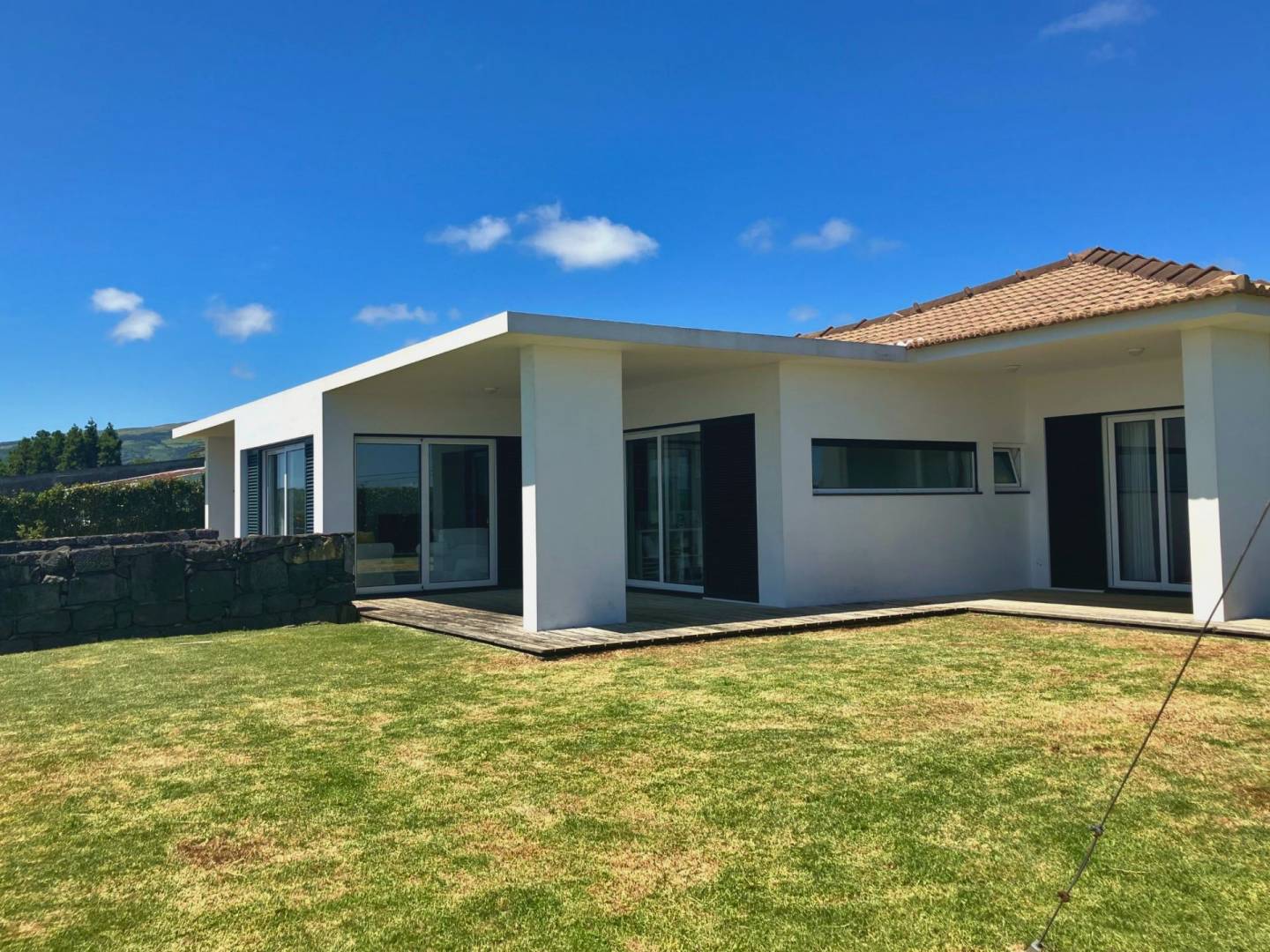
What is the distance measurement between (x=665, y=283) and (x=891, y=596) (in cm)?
1280

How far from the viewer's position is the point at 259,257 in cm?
3394

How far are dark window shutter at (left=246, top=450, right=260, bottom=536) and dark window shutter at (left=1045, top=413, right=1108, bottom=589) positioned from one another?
1180 cm

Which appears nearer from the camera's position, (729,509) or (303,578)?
(303,578)

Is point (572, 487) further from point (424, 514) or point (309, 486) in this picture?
point (309, 486)

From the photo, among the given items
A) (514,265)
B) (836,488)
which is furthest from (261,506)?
(514,265)

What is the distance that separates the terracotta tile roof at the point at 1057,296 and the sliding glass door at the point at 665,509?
2.93 m

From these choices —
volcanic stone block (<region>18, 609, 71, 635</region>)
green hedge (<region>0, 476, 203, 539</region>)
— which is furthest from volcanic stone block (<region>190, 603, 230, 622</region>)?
green hedge (<region>0, 476, 203, 539</region>)

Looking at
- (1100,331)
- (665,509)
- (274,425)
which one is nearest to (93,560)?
(274,425)

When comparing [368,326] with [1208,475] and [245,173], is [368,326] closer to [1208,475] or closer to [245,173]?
[245,173]

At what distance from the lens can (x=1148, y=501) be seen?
→ 11.2m

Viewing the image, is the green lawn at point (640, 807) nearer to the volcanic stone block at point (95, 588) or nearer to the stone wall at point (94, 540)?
the volcanic stone block at point (95, 588)

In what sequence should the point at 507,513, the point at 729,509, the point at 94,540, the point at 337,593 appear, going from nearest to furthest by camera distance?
the point at 337,593 < the point at 729,509 < the point at 507,513 < the point at 94,540

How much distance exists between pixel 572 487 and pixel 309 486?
573 cm

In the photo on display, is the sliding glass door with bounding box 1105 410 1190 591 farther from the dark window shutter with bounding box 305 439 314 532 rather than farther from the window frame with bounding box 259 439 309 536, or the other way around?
the window frame with bounding box 259 439 309 536
